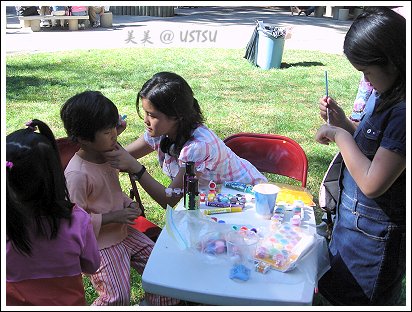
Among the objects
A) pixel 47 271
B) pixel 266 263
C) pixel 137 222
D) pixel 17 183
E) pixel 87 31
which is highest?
pixel 17 183

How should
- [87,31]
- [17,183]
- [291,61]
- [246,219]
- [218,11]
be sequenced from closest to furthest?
[17,183], [246,219], [291,61], [87,31], [218,11]

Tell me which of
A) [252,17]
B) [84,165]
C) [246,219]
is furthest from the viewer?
[252,17]

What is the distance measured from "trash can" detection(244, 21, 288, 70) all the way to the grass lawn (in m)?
0.17

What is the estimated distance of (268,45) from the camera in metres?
7.45

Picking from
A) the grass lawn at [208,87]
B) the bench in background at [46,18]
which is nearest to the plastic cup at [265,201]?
the grass lawn at [208,87]

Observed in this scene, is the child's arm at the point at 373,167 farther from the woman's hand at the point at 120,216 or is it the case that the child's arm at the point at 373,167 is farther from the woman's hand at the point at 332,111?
the woman's hand at the point at 120,216

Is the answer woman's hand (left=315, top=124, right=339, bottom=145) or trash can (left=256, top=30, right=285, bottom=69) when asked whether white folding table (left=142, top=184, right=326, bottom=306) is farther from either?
trash can (left=256, top=30, right=285, bottom=69)

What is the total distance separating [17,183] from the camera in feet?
5.14

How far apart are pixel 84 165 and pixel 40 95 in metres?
4.18

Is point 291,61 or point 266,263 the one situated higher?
point 266,263

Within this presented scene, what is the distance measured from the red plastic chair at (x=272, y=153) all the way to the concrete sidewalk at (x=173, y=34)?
23.3 ft

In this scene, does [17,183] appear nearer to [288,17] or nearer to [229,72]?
[229,72]

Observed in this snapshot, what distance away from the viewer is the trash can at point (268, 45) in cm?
743

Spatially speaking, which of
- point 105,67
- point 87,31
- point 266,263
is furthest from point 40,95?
point 87,31
